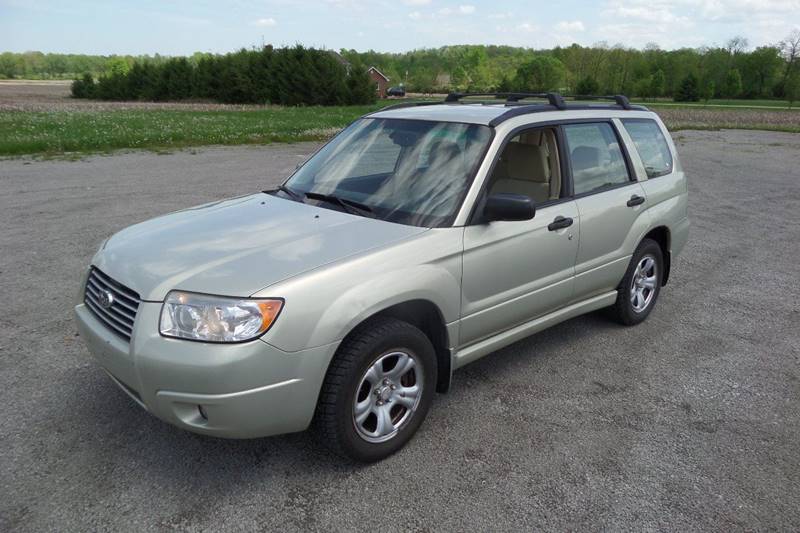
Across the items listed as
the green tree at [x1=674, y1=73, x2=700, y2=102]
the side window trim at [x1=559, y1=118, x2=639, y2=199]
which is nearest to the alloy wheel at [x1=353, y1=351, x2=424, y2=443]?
the side window trim at [x1=559, y1=118, x2=639, y2=199]

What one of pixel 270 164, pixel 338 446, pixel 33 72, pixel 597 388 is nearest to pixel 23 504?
Answer: pixel 338 446

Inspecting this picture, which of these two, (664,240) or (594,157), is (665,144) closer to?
(664,240)

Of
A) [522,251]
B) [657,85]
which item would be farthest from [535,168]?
[657,85]

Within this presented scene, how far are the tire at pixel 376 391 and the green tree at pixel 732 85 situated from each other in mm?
100966

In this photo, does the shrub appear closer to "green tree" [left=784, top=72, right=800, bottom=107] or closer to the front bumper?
the front bumper

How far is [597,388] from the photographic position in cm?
398

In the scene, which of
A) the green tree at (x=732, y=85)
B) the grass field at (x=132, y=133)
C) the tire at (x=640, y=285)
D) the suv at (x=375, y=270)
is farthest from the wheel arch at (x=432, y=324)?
the green tree at (x=732, y=85)

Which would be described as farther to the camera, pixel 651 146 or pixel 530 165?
pixel 651 146

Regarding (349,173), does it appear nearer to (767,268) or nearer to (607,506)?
(607,506)

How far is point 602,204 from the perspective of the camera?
4.27 metres

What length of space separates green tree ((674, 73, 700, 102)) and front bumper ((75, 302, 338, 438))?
306ft

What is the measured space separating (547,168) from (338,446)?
2400 mm

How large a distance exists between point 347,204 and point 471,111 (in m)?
1.13

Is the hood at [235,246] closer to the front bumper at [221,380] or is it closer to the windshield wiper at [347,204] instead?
the windshield wiper at [347,204]
